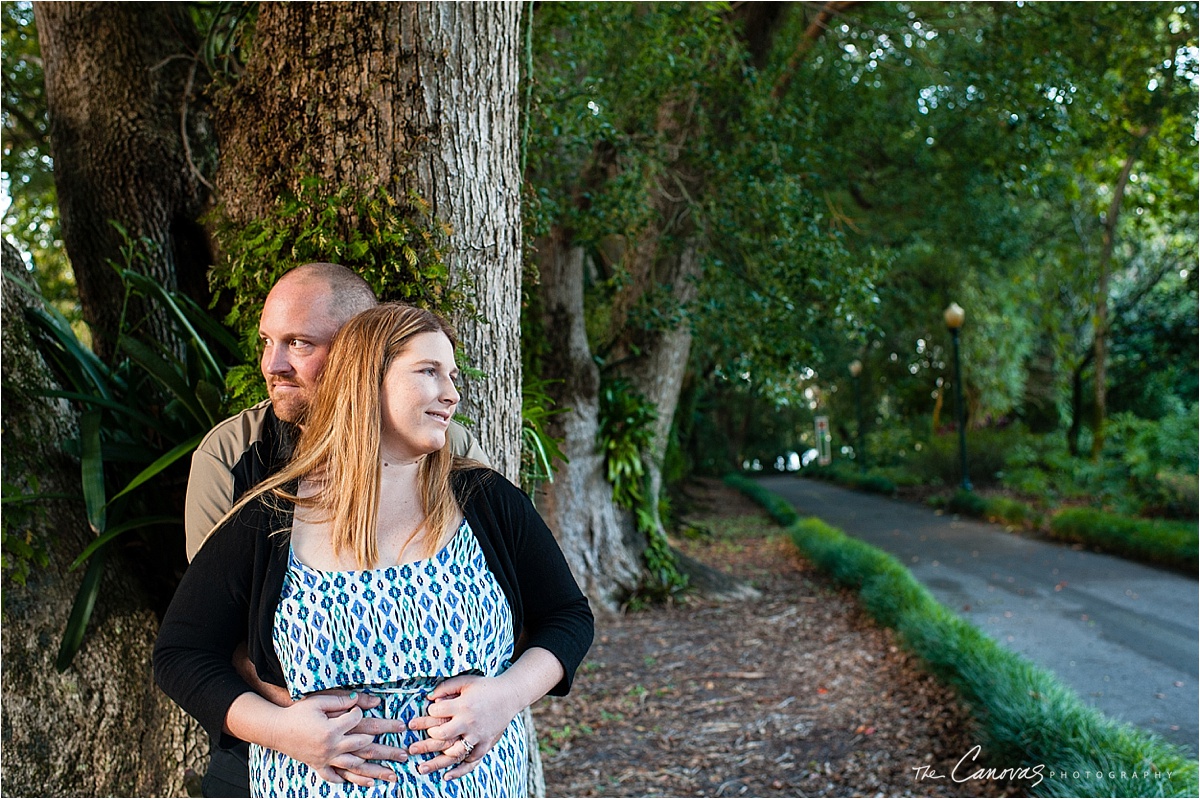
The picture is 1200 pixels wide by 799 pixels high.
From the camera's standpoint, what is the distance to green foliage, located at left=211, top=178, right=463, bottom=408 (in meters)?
2.37

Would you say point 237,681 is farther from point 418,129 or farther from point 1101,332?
point 1101,332

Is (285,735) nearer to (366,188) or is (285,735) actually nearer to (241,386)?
(241,386)

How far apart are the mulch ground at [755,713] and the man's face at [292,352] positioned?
3020 mm

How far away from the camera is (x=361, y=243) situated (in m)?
2.35

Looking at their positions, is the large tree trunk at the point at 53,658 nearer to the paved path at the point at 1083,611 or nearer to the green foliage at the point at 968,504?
the paved path at the point at 1083,611

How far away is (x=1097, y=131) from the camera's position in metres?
8.88

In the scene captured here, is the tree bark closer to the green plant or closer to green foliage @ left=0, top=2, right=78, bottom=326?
green foliage @ left=0, top=2, right=78, bottom=326

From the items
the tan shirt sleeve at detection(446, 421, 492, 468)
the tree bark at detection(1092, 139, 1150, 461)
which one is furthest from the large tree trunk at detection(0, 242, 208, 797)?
the tree bark at detection(1092, 139, 1150, 461)

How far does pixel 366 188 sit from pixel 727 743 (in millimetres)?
3651

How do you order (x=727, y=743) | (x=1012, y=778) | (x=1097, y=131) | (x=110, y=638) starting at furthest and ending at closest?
(x=1097, y=131), (x=727, y=743), (x=1012, y=778), (x=110, y=638)

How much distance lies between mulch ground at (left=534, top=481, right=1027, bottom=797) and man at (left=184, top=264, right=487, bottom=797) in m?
2.87

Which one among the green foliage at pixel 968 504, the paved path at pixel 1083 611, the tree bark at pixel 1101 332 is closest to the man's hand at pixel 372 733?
the paved path at pixel 1083 611

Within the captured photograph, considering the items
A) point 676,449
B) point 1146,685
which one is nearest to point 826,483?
point 676,449

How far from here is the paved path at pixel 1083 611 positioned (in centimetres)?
512
